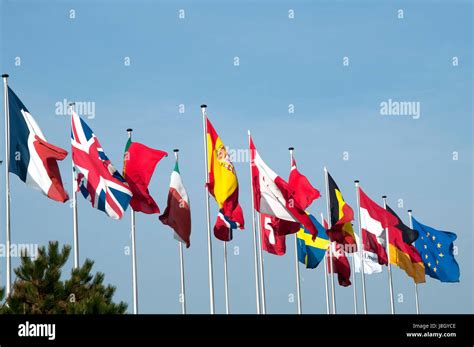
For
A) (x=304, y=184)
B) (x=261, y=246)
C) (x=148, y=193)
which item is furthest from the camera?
(x=261, y=246)

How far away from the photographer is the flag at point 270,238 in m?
41.0

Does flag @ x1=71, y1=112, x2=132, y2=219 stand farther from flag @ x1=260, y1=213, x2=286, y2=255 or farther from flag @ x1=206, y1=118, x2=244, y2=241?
flag @ x1=260, y1=213, x2=286, y2=255

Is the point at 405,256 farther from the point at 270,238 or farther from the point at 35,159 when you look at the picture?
the point at 35,159

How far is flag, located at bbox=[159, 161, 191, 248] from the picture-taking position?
34.9 meters

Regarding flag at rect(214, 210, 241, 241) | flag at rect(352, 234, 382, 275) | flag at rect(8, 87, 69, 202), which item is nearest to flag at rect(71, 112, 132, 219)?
flag at rect(8, 87, 69, 202)

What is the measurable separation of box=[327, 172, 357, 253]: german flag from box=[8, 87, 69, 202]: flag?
17.5m

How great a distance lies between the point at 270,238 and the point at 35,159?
48.9 feet

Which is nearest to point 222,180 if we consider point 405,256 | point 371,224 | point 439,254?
point 371,224

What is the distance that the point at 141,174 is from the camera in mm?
32656
